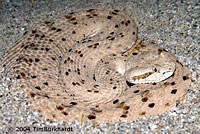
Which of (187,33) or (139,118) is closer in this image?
(139,118)

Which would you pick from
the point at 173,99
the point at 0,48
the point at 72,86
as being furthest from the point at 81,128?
the point at 0,48

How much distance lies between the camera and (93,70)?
4.98 metres

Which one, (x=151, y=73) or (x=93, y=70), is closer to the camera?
(x=151, y=73)

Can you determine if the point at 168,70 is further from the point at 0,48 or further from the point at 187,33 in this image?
the point at 0,48

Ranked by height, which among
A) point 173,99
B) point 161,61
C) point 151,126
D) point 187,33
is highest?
point 187,33

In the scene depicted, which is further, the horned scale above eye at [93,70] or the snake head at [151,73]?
the snake head at [151,73]

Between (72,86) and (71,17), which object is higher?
(71,17)

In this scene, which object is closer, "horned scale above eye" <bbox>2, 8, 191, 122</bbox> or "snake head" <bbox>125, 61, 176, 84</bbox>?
"horned scale above eye" <bbox>2, 8, 191, 122</bbox>

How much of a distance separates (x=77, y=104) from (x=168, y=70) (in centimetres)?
151

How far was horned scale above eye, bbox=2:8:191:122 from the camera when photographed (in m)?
3.82

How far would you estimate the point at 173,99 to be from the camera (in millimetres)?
3896

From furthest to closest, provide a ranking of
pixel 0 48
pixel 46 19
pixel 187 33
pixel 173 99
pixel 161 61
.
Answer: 1. pixel 46 19
2. pixel 0 48
3. pixel 187 33
4. pixel 161 61
5. pixel 173 99

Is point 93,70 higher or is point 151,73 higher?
point 93,70

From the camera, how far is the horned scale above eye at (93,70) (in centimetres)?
382
